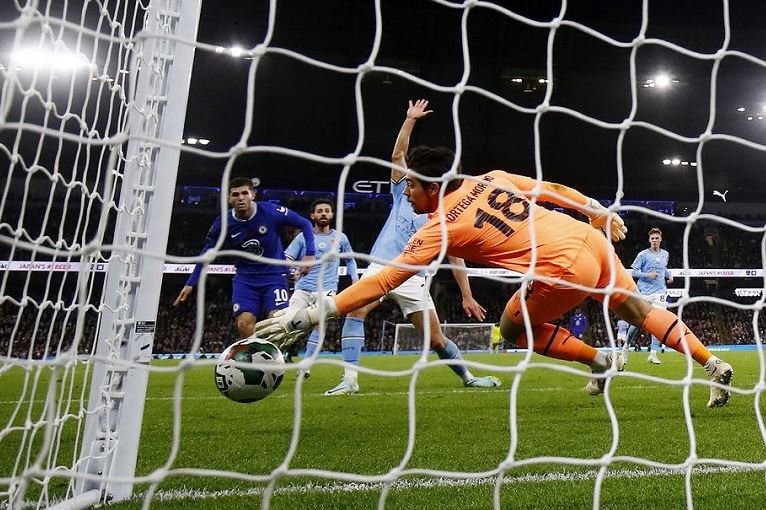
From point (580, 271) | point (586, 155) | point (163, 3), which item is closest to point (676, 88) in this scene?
point (586, 155)

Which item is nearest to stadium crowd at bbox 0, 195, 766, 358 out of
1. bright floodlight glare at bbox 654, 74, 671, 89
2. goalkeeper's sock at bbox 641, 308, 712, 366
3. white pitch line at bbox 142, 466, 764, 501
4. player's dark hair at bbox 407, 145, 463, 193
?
bright floodlight glare at bbox 654, 74, 671, 89

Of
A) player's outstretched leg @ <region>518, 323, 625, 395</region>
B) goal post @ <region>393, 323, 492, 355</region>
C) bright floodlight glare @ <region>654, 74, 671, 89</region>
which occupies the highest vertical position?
bright floodlight glare @ <region>654, 74, 671, 89</region>

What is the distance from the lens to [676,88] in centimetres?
1619

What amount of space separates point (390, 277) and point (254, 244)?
9.98 feet

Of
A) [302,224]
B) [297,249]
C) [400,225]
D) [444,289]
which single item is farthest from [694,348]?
[444,289]

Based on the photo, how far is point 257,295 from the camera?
5676mm

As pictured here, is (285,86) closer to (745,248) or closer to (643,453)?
(643,453)

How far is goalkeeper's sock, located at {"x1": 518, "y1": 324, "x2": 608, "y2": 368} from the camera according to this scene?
344cm

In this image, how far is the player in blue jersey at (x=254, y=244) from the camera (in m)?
5.17

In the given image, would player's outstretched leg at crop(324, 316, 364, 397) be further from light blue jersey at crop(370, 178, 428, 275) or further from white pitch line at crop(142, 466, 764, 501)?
white pitch line at crop(142, 466, 764, 501)

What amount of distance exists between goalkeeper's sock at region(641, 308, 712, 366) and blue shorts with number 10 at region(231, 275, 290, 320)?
130 inches

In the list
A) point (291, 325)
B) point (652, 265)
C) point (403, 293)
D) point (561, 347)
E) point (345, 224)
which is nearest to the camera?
point (291, 325)

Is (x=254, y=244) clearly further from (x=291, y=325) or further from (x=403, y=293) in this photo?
(x=291, y=325)

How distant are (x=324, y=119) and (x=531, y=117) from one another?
17.8 feet
